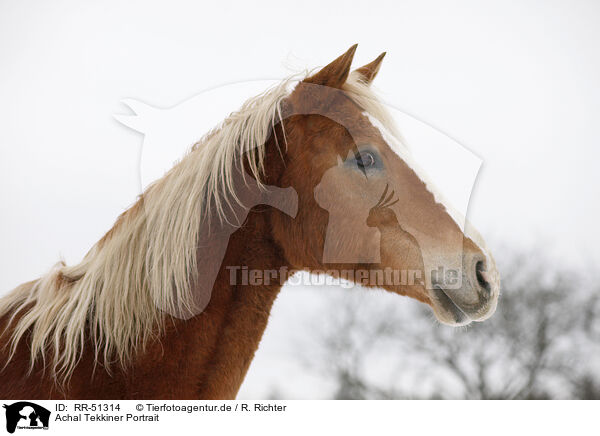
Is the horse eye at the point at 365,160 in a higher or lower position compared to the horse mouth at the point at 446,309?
higher

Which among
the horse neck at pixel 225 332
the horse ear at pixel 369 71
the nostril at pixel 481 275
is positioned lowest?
the horse neck at pixel 225 332

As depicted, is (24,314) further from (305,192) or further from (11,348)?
(305,192)

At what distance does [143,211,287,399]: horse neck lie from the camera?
0.94 meters

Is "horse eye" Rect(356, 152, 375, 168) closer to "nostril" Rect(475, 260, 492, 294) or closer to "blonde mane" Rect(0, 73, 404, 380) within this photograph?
"blonde mane" Rect(0, 73, 404, 380)

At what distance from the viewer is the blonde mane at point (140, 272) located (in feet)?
3.06

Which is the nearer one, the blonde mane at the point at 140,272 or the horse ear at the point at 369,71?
the blonde mane at the point at 140,272

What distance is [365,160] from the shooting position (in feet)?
3.35

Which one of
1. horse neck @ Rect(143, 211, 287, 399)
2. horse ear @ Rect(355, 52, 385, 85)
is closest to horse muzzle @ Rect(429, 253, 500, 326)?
horse neck @ Rect(143, 211, 287, 399)
